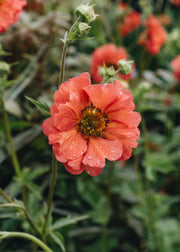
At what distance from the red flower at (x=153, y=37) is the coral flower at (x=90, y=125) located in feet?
3.49

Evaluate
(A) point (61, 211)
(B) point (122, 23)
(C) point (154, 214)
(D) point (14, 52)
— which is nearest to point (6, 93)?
(D) point (14, 52)

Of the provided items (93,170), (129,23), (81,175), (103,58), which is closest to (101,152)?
(93,170)

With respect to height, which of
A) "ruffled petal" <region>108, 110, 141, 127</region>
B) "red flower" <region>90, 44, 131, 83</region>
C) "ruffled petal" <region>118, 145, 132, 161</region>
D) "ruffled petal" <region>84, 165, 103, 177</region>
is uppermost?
"ruffled petal" <region>108, 110, 141, 127</region>

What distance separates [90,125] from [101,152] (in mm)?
90

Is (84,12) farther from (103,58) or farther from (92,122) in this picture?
(103,58)

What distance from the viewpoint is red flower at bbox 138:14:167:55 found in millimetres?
1542

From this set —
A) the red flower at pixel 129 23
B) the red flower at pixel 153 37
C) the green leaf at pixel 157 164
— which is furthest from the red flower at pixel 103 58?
the red flower at pixel 129 23

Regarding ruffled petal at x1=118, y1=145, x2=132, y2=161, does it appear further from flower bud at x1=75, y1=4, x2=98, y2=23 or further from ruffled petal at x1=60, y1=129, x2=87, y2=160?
flower bud at x1=75, y1=4, x2=98, y2=23

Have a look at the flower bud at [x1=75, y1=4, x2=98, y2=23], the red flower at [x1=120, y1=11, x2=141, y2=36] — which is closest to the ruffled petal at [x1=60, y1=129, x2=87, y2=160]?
the flower bud at [x1=75, y1=4, x2=98, y2=23]

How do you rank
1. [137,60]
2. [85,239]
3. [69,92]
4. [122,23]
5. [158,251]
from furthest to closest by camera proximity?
[137,60]
[122,23]
[85,239]
[158,251]
[69,92]

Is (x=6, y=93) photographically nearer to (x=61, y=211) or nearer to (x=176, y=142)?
(x=61, y=211)

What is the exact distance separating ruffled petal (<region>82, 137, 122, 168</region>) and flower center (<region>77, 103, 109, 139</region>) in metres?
0.03

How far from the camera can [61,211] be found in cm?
116

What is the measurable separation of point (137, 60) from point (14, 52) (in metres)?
1.11
